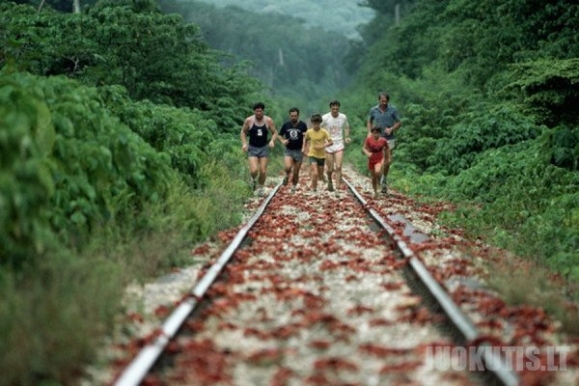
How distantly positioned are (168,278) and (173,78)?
19.7 metres

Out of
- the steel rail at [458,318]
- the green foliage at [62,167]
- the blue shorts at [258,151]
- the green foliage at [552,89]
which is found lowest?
the blue shorts at [258,151]

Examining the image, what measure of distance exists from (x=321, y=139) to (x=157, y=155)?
27.2 ft

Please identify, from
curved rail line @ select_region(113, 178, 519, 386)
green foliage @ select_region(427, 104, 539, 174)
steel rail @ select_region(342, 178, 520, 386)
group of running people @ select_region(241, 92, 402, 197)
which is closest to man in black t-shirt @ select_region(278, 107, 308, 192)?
group of running people @ select_region(241, 92, 402, 197)

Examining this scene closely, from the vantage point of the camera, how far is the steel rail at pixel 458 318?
418 centimetres

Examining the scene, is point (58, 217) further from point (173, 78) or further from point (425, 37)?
point (425, 37)

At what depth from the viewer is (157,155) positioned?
912 cm

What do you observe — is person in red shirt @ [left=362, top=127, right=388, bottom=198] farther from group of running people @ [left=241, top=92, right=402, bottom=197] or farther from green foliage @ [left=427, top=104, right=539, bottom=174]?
green foliage @ [left=427, top=104, right=539, bottom=174]

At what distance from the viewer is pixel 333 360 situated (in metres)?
4.64

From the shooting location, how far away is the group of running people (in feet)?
52.5

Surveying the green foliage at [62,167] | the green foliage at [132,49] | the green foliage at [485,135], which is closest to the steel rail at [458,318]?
the green foliage at [62,167]

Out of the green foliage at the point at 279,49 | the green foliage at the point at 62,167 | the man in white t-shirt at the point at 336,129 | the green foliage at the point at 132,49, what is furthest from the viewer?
the green foliage at the point at 279,49

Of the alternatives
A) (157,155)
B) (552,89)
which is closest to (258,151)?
(552,89)

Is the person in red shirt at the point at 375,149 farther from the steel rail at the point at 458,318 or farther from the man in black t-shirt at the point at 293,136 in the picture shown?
the steel rail at the point at 458,318

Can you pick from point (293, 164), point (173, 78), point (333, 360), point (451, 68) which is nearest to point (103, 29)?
point (173, 78)
